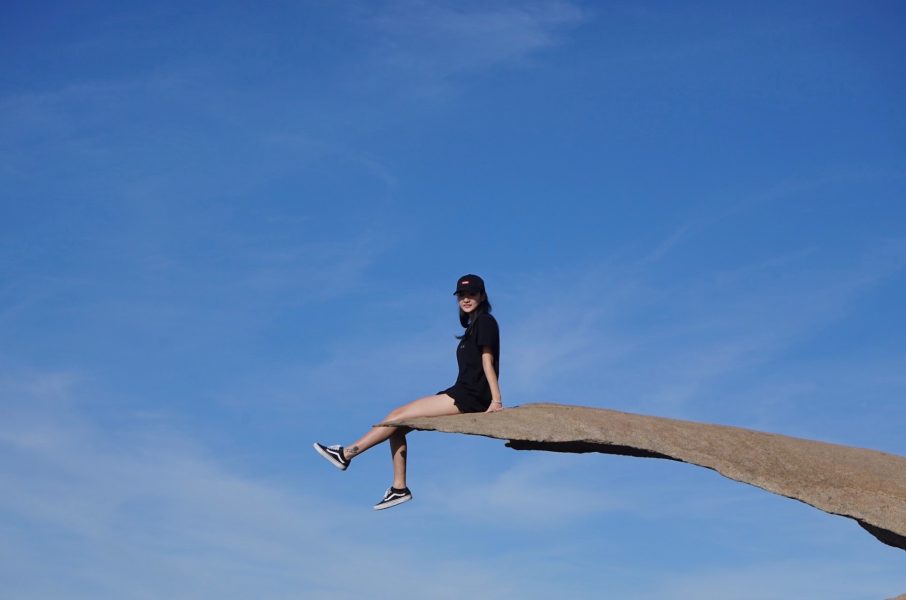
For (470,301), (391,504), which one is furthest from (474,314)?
(391,504)

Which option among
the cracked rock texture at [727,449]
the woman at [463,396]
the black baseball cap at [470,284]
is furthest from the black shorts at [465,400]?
the black baseball cap at [470,284]

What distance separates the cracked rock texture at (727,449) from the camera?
29.4 ft

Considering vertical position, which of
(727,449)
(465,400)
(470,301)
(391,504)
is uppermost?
(470,301)

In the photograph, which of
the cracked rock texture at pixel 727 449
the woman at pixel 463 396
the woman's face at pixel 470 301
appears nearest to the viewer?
the cracked rock texture at pixel 727 449

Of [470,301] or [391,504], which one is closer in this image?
[391,504]

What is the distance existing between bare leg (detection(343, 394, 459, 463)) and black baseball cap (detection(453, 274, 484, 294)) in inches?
35.5

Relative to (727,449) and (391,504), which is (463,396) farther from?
(727,449)

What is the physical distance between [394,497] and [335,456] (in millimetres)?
592

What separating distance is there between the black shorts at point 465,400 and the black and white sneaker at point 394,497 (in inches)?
32.1

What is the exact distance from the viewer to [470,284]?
32.0ft

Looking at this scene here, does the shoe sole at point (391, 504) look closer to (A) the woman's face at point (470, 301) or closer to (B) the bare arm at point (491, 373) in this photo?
(B) the bare arm at point (491, 373)

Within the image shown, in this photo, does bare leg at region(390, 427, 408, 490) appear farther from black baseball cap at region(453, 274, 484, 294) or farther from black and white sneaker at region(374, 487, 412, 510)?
black baseball cap at region(453, 274, 484, 294)

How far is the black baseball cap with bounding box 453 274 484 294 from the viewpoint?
9.75 metres

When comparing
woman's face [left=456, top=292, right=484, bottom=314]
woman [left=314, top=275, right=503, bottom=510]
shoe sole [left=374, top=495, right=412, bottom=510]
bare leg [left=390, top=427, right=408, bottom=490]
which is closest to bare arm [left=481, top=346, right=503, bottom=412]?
woman [left=314, top=275, right=503, bottom=510]
